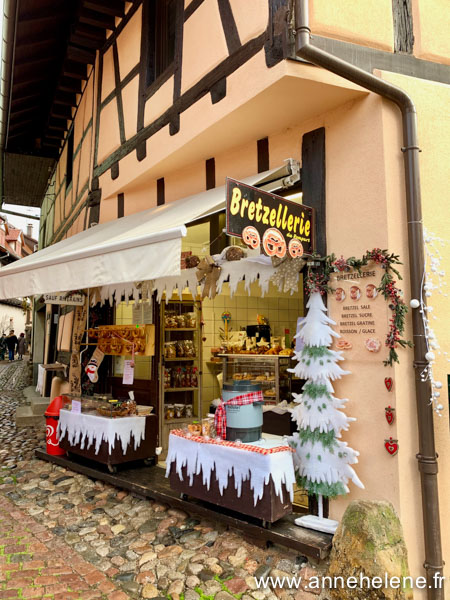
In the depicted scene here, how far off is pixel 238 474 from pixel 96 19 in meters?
7.18

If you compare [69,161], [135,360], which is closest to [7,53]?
[69,161]

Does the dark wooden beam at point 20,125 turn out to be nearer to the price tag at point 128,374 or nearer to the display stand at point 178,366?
the display stand at point 178,366

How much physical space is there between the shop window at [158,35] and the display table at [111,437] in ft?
15.0

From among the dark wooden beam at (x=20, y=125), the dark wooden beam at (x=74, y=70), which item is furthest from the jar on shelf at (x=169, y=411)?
the dark wooden beam at (x=20, y=125)

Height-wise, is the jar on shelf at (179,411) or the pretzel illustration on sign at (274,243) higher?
the pretzel illustration on sign at (274,243)

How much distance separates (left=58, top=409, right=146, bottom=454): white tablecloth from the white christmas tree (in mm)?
2304

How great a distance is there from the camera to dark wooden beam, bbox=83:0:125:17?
22.5 ft

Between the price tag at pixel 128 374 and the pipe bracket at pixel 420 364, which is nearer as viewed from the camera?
the pipe bracket at pixel 420 364

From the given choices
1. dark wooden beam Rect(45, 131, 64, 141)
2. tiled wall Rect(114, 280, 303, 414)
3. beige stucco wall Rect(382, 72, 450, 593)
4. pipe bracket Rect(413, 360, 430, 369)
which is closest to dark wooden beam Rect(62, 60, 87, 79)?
dark wooden beam Rect(45, 131, 64, 141)

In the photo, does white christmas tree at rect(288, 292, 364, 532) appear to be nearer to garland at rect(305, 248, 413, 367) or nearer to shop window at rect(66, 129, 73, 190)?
garland at rect(305, 248, 413, 367)

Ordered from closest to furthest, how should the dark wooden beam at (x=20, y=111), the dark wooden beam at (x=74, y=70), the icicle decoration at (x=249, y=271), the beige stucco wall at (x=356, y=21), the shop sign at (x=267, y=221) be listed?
the shop sign at (x=267, y=221) < the beige stucco wall at (x=356, y=21) < the icicle decoration at (x=249, y=271) < the dark wooden beam at (x=74, y=70) < the dark wooden beam at (x=20, y=111)

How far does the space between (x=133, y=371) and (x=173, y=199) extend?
2.47m

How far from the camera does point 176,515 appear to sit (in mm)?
4414

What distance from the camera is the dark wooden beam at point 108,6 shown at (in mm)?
6867
